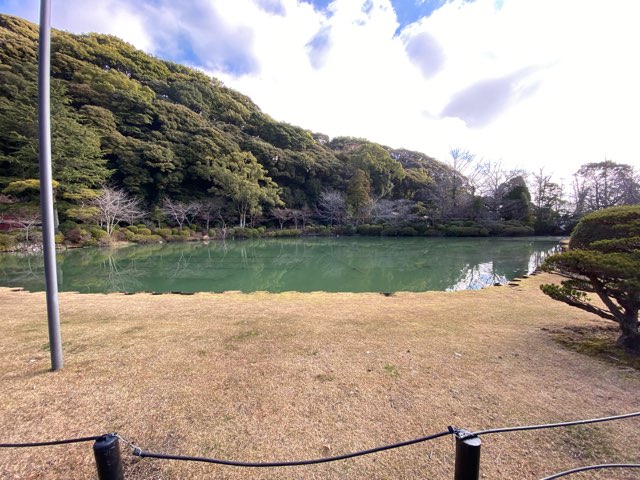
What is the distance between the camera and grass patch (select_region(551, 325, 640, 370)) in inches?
109

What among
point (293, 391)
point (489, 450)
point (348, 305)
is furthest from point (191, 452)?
point (348, 305)

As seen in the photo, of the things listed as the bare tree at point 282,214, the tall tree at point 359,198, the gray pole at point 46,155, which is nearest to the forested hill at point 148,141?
the tall tree at point 359,198

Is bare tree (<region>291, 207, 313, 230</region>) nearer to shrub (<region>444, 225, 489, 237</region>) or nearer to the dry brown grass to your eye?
shrub (<region>444, 225, 489, 237</region>)

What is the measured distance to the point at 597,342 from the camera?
10.4ft

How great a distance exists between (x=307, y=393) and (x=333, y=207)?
2386 centimetres

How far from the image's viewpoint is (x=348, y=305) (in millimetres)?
4988

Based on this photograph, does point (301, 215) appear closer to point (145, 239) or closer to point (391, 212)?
point (391, 212)

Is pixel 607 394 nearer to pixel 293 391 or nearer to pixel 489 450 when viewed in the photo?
pixel 489 450

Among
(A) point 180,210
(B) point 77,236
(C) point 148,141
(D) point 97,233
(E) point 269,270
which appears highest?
(C) point 148,141

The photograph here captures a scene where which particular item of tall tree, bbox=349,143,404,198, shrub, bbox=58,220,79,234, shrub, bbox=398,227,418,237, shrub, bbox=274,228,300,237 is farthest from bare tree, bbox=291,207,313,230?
shrub, bbox=58,220,79,234

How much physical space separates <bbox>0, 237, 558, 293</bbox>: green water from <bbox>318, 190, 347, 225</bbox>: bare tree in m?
11.7

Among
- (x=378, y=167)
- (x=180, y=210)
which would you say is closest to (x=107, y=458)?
(x=180, y=210)

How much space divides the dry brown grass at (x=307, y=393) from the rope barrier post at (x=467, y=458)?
0.65m

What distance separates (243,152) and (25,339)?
25246 mm
